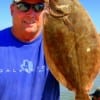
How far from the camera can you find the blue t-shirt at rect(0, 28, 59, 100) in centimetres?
547

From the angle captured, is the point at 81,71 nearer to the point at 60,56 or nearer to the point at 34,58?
the point at 60,56

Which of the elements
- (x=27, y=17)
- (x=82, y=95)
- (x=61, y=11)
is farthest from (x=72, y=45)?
(x=27, y=17)

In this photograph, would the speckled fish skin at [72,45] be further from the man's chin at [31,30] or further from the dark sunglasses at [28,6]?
the man's chin at [31,30]

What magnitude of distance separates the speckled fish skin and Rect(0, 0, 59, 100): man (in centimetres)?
37

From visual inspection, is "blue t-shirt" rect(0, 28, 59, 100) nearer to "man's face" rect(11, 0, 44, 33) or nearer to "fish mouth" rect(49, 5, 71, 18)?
"man's face" rect(11, 0, 44, 33)

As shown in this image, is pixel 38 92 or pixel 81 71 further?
pixel 38 92

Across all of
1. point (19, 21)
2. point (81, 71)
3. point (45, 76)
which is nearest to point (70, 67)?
point (81, 71)

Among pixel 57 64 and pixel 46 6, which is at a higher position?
pixel 46 6

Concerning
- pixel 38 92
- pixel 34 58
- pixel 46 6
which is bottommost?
pixel 38 92

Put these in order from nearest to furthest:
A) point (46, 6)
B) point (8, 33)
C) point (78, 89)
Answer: point (78, 89), point (46, 6), point (8, 33)

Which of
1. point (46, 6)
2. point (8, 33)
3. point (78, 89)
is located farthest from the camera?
point (8, 33)

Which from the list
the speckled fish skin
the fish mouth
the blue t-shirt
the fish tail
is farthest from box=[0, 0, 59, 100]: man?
the fish tail

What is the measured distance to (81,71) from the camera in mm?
5121

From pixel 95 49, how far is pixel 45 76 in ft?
2.62
